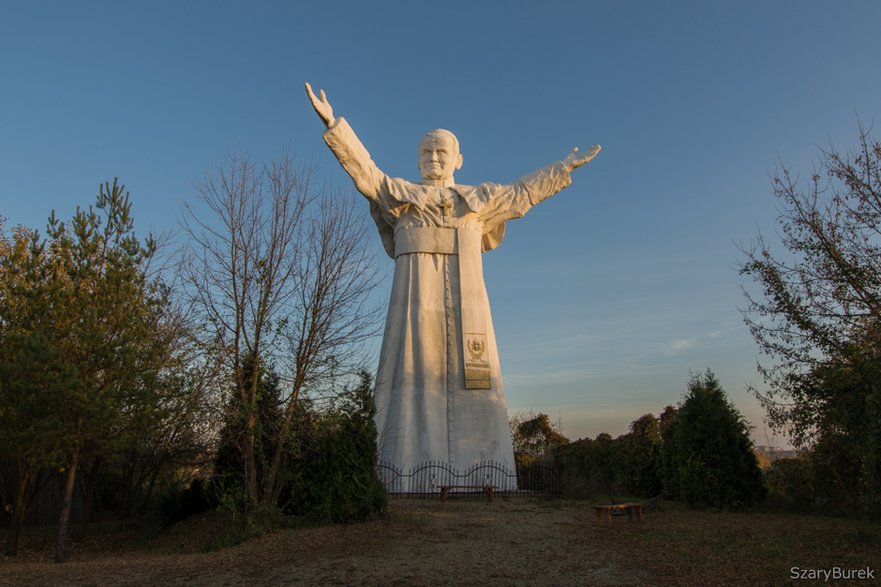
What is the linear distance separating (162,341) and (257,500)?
330 centimetres

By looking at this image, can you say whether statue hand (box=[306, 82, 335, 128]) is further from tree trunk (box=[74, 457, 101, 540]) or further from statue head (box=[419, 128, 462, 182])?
tree trunk (box=[74, 457, 101, 540])

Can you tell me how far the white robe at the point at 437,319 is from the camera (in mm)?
16062

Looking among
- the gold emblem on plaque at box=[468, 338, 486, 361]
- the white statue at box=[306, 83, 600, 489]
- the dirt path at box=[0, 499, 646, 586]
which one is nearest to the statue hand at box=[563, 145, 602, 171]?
the white statue at box=[306, 83, 600, 489]

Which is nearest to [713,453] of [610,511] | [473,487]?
[610,511]

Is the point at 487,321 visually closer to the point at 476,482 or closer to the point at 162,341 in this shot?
the point at 476,482

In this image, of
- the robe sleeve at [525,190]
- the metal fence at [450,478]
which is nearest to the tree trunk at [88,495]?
the metal fence at [450,478]

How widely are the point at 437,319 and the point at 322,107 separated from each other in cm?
594

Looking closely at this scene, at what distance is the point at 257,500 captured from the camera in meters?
11.1

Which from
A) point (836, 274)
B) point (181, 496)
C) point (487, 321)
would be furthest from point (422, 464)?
point (836, 274)

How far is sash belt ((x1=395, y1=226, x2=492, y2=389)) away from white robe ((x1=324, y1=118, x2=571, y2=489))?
0.12ft

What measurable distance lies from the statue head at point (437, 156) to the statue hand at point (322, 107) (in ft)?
12.9

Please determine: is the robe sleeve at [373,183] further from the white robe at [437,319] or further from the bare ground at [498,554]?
the bare ground at [498,554]

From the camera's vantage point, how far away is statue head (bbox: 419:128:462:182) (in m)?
18.3

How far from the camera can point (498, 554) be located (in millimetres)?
8602
